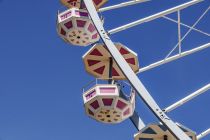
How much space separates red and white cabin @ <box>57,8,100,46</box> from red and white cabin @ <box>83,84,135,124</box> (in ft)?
4.66

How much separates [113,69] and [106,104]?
1.59 meters

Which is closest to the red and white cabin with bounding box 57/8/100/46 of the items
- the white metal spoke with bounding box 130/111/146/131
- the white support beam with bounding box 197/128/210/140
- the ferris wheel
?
the ferris wheel

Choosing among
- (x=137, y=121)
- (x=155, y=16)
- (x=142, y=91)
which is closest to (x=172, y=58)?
(x=155, y=16)

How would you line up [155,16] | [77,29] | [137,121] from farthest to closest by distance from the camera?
[77,29], [137,121], [155,16]

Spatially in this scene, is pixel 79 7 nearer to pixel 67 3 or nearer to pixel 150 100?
pixel 67 3

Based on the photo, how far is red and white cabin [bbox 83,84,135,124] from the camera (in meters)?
12.0

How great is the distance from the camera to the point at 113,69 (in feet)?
44.2

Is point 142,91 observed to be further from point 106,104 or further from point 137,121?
point 137,121

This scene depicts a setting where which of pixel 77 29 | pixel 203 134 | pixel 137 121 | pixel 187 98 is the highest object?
pixel 77 29

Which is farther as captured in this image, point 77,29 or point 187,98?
point 77,29

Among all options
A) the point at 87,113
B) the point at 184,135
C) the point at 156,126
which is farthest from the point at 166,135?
the point at 87,113

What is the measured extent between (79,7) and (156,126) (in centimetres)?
432

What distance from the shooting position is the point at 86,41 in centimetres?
1336

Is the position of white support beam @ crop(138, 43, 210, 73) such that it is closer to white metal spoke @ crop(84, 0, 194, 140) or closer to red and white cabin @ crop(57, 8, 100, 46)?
white metal spoke @ crop(84, 0, 194, 140)
